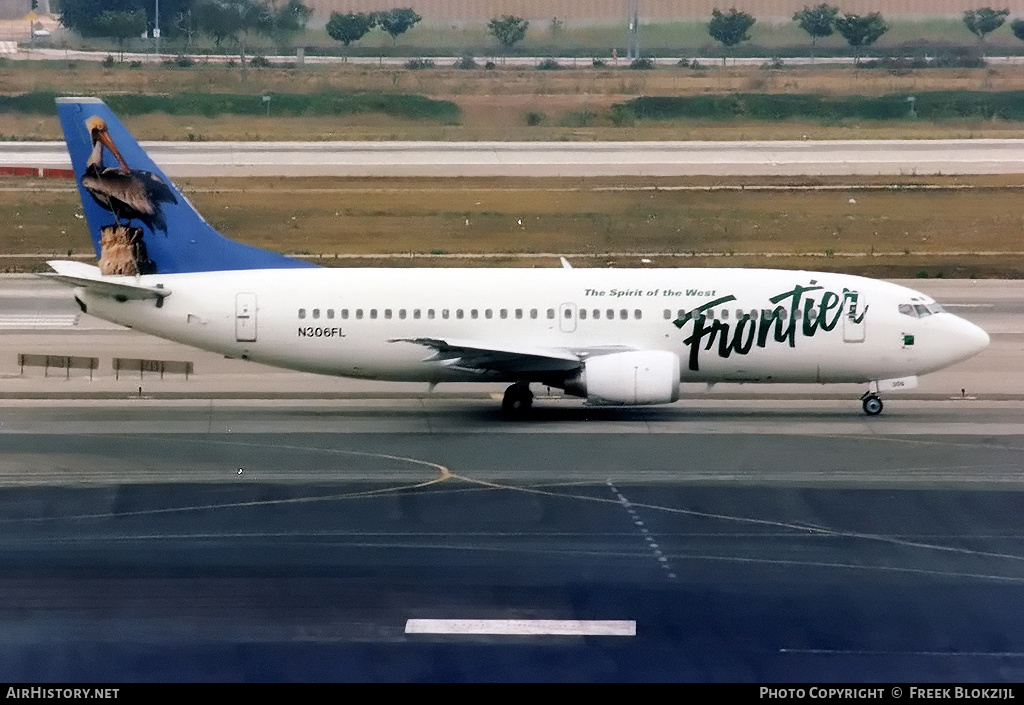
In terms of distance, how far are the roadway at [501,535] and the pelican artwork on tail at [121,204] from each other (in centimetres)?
335

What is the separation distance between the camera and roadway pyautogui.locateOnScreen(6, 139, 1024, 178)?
71106 millimetres

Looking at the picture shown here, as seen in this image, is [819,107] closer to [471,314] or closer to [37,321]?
[37,321]

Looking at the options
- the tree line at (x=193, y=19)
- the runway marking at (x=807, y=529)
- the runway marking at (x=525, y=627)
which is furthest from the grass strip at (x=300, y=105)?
the runway marking at (x=525, y=627)

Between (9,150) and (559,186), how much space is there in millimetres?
29470

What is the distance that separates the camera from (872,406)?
34.3 metres

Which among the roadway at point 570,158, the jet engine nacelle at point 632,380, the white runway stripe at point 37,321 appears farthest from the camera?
the roadway at point 570,158

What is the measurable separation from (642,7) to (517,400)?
63.3 metres

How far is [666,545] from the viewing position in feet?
76.9

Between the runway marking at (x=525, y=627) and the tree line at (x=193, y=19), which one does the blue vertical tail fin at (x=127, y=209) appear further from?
the tree line at (x=193, y=19)

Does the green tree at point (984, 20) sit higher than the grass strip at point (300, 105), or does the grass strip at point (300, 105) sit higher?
the green tree at point (984, 20)

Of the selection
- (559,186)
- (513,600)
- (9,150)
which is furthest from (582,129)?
(513,600)

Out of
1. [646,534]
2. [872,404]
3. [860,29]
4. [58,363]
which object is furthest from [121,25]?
[646,534]

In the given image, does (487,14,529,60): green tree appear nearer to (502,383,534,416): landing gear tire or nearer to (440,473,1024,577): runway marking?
(502,383,534,416): landing gear tire

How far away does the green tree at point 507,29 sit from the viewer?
89625mm
